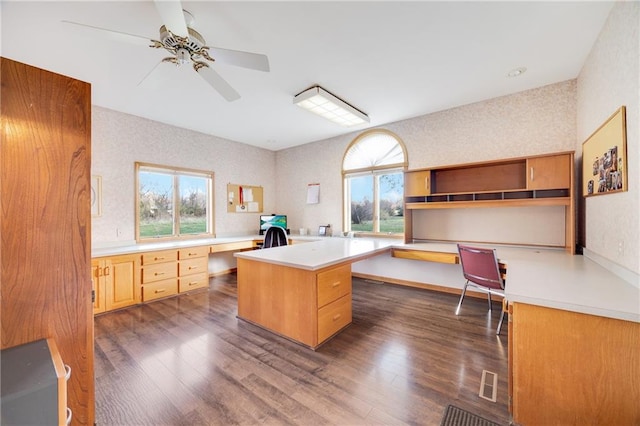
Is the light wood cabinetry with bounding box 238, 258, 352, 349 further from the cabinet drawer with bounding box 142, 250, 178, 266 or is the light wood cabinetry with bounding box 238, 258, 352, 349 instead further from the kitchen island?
the cabinet drawer with bounding box 142, 250, 178, 266

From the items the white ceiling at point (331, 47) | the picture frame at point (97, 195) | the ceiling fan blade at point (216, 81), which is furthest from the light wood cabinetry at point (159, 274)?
the ceiling fan blade at point (216, 81)

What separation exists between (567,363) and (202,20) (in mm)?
3361

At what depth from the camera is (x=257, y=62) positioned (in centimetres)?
200

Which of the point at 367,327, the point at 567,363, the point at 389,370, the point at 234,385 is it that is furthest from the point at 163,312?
the point at 567,363

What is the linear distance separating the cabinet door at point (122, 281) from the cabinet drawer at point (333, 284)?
284cm

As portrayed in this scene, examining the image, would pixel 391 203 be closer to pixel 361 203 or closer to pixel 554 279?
pixel 361 203

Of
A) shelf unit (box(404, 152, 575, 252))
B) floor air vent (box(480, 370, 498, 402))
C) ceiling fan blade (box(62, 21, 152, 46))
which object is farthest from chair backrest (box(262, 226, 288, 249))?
floor air vent (box(480, 370, 498, 402))

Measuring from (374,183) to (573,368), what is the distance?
368 centimetres

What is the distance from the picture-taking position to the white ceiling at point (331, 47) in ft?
6.18

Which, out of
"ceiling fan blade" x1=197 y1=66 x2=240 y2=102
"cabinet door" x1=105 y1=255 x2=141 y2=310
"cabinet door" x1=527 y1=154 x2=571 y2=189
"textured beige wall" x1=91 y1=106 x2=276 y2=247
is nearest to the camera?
"ceiling fan blade" x1=197 y1=66 x2=240 y2=102

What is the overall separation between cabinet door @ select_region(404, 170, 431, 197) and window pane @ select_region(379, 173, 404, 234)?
0.42 m

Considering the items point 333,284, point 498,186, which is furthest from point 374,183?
point 333,284

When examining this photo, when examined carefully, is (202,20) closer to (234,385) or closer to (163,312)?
(234,385)

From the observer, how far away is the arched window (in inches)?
174
